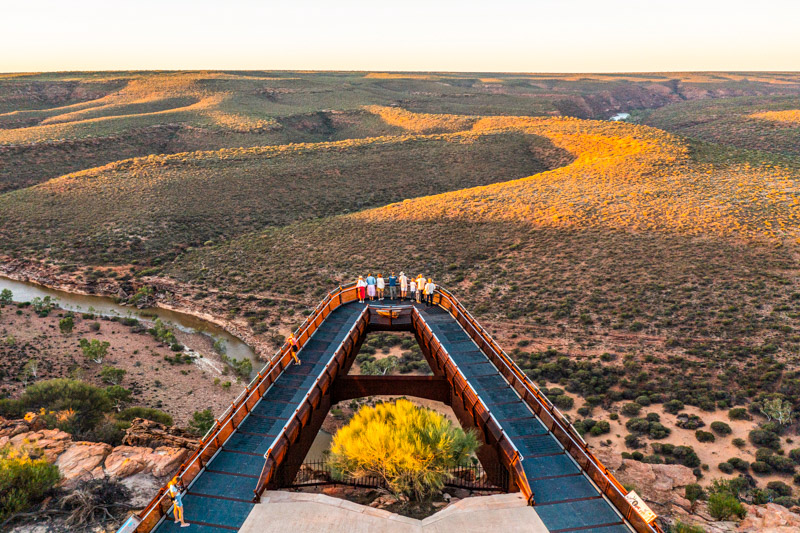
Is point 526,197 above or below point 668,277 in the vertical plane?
above

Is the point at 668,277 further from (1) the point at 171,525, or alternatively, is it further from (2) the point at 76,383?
(2) the point at 76,383

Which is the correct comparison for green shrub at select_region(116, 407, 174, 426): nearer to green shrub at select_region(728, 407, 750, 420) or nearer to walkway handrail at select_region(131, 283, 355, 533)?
walkway handrail at select_region(131, 283, 355, 533)

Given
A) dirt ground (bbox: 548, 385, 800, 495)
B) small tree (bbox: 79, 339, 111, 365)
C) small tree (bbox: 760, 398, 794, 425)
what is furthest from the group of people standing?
small tree (bbox: 79, 339, 111, 365)

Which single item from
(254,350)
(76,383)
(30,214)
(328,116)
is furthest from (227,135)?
(76,383)

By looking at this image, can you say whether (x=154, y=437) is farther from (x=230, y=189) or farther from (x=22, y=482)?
(x=230, y=189)

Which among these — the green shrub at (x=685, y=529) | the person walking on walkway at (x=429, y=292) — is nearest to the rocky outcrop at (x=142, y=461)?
the person walking on walkway at (x=429, y=292)

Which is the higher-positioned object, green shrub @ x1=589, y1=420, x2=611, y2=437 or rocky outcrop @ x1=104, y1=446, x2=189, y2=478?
rocky outcrop @ x1=104, y1=446, x2=189, y2=478

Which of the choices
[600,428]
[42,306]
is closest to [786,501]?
[600,428]
